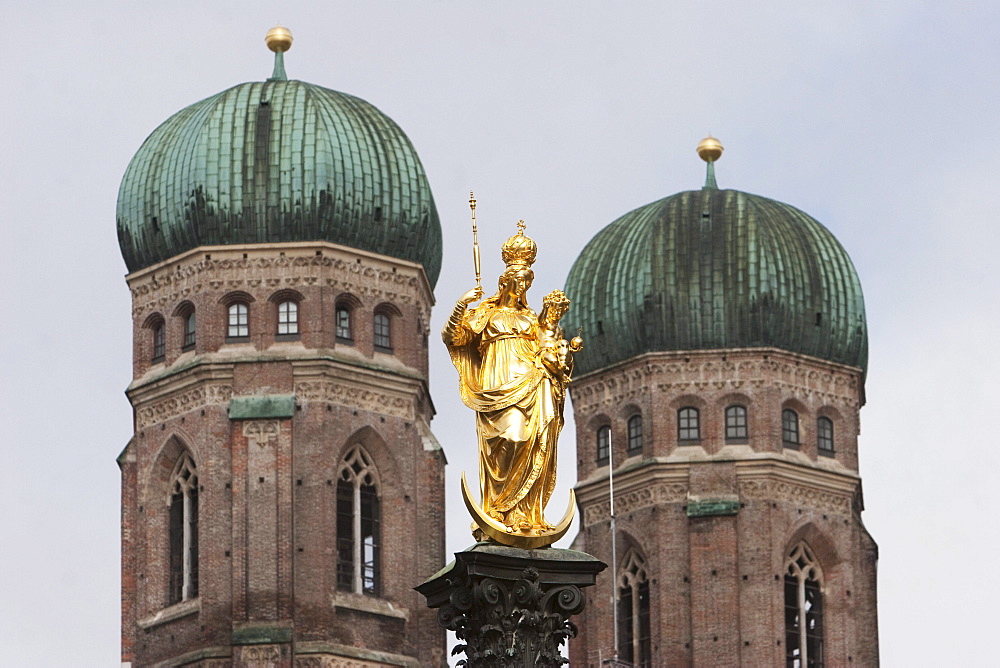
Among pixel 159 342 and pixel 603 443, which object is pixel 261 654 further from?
pixel 603 443

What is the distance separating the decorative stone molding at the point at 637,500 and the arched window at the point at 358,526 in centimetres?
839

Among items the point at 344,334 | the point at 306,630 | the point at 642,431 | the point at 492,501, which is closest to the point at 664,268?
the point at 642,431

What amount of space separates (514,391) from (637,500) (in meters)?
49.9

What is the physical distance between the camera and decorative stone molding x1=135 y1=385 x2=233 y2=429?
76.7 m

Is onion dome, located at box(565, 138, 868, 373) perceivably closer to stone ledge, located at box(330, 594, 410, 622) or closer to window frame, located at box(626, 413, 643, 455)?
window frame, located at box(626, 413, 643, 455)

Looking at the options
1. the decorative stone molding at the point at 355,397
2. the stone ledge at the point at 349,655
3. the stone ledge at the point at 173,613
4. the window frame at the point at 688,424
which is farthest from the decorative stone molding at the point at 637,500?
the stone ledge at the point at 173,613

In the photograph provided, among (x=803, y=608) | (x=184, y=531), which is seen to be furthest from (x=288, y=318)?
(x=803, y=608)

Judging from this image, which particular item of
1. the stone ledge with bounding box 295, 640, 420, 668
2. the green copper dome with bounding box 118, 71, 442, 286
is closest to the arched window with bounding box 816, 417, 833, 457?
the green copper dome with bounding box 118, 71, 442, 286

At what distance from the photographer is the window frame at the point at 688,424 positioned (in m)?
83.6

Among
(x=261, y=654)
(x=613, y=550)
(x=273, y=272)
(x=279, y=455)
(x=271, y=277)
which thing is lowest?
(x=261, y=654)

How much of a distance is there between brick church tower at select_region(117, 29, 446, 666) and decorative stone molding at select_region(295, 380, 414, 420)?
4 cm

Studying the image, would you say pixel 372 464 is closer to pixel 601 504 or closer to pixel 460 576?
pixel 601 504

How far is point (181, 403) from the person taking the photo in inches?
3049

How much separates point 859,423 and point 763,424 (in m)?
3.38
